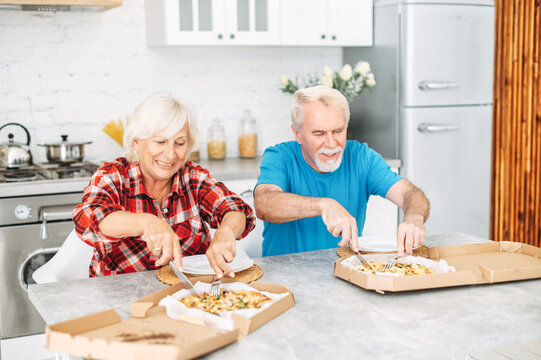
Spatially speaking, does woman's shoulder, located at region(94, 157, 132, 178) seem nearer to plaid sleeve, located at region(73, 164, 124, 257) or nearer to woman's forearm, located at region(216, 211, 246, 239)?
plaid sleeve, located at region(73, 164, 124, 257)

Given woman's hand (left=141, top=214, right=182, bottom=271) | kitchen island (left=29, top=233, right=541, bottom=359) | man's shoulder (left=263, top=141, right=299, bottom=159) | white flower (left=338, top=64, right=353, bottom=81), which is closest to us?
kitchen island (left=29, top=233, right=541, bottom=359)

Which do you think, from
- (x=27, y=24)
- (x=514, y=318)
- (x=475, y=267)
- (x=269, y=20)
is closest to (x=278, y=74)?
(x=269, y=20)

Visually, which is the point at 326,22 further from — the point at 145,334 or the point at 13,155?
the point at 145,334

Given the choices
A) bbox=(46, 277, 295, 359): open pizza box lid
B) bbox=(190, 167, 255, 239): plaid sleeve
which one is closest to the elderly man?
bbox=(190, 167, 255, 239): plaid sleeve

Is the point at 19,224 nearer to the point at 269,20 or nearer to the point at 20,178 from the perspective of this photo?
the point at 20,178

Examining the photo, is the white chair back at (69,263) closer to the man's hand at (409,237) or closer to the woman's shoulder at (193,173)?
the woman's shoulder at (193,173)

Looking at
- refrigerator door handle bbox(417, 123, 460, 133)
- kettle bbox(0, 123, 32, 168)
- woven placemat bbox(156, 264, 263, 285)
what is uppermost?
refrigerator door handle bbox(417, 123, 460, 133)

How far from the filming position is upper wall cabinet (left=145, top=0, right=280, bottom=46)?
3506 mm

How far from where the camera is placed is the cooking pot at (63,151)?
3428mm

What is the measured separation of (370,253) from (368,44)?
227 cm

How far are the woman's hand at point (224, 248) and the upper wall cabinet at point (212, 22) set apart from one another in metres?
1.85

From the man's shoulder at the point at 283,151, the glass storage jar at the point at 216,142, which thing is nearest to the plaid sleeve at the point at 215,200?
the man's shoulder at the point at 283,151

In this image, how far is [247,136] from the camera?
4027mm

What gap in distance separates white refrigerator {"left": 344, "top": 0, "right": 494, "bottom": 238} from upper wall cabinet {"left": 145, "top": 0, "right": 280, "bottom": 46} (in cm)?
73
